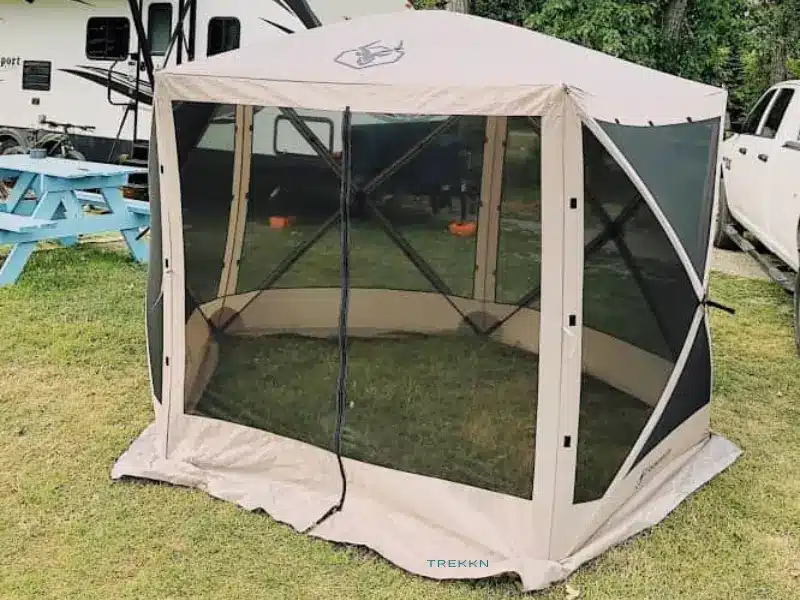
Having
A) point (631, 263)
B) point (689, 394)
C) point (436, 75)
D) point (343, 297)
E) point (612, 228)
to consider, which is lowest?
point (689, 394)

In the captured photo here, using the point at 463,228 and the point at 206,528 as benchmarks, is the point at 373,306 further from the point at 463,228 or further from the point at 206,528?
the point at 206,528

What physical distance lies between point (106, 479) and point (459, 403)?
1.45 meters

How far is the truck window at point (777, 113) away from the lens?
261 inches

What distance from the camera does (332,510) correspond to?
10.7 feet

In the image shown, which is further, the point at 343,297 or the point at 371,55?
the point at 343,297

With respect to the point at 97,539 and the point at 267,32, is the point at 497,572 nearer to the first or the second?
the point at 97,539

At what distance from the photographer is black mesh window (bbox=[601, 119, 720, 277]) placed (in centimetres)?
308

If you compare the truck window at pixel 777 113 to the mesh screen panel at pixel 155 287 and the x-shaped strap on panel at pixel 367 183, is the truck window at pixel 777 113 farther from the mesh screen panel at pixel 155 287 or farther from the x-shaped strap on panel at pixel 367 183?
the mesh screen panel at pixel 155 287

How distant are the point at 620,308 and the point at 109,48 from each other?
25.0 feet

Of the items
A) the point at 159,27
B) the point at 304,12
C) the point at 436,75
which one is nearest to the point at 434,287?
the point at 436,75

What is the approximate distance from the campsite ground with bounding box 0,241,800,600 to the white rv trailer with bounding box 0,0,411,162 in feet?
14.3

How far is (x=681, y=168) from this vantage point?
3.45 m

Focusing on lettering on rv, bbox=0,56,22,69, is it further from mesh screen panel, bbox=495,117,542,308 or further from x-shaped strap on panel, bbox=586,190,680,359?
x-shaped strap on panel, bbox=586,190,680,359

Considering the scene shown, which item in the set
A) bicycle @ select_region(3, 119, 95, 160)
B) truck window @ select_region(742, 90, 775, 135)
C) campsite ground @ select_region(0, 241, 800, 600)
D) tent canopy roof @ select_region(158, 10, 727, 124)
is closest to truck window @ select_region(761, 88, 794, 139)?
truck window @ select_region(742, 90, 775, 135)
